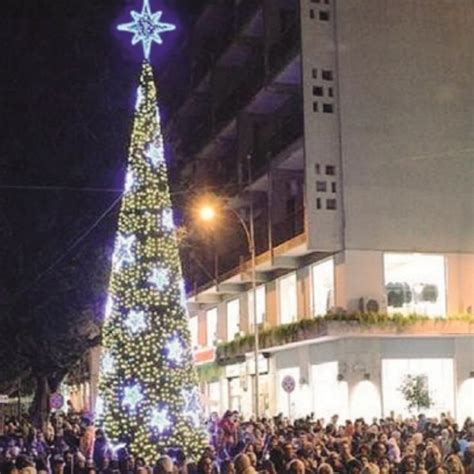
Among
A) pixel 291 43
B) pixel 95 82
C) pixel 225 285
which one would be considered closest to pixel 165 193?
pixel 95 82

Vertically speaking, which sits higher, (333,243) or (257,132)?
(257,132)

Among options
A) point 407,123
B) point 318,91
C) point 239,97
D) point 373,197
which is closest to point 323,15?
point 318,91

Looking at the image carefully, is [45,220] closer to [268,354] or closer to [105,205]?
[105,205]

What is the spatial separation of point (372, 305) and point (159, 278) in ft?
35.3

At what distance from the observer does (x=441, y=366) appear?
3472cm

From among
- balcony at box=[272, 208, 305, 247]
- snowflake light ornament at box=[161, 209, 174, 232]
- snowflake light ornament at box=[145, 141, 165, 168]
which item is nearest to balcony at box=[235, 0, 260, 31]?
balcony at box=[272, 208, 305, 247]

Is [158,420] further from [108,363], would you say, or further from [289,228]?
[289,228]

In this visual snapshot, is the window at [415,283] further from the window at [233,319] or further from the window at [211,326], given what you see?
the window at [211,326]

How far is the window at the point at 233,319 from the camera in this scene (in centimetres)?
4702

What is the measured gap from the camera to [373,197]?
112 feet

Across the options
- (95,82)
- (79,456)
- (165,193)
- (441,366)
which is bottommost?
(79,456)

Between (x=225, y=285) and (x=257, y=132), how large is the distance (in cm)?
707

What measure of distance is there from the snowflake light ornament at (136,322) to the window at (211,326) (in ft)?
88.9

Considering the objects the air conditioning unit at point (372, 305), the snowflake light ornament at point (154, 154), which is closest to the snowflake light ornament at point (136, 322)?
the snowflake light ornament at point (154, 154)
